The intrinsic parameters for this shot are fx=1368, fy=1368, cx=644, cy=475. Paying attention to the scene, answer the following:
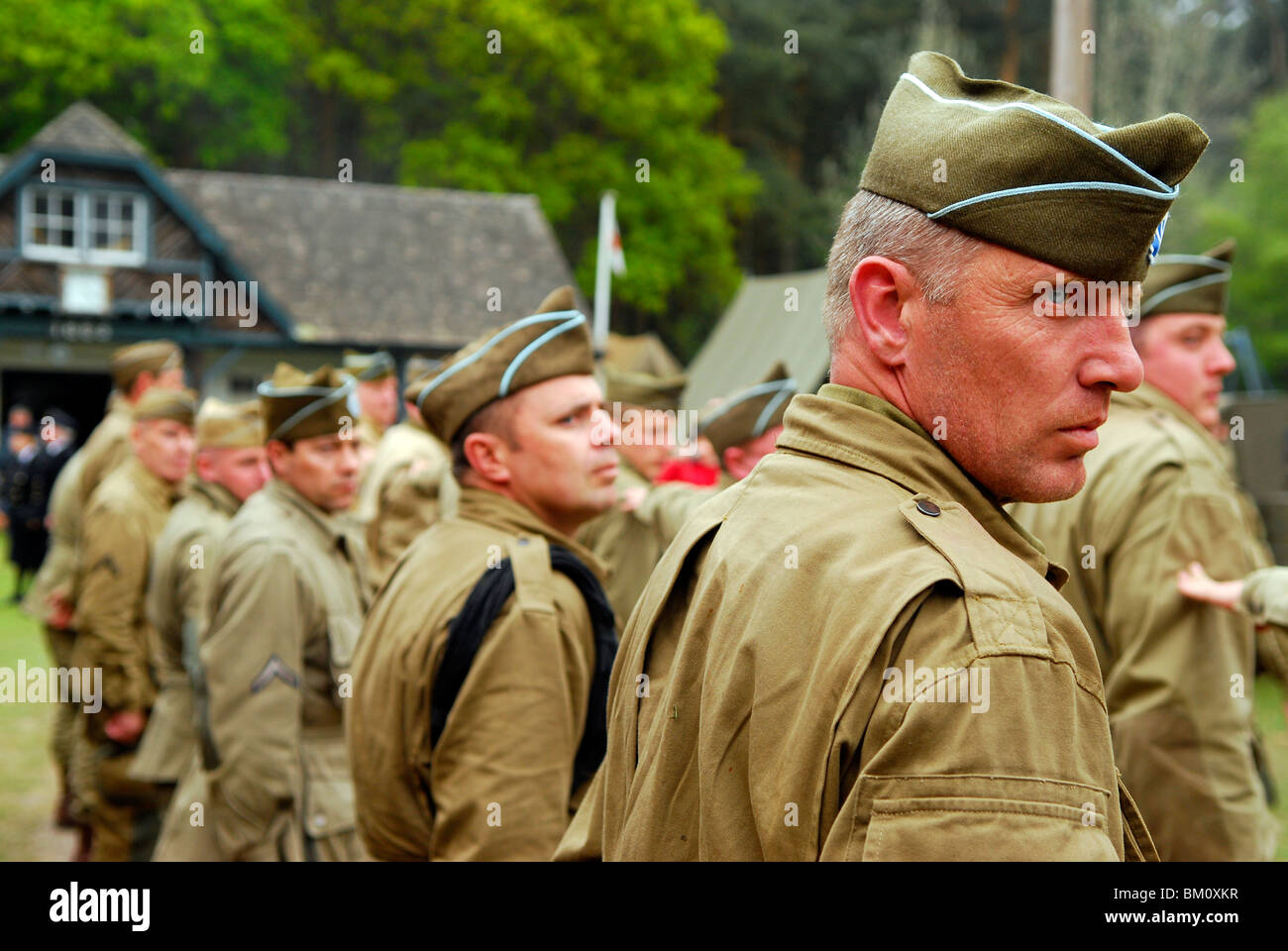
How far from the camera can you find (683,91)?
36875 millimetres

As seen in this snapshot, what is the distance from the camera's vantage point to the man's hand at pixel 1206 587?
151 inches

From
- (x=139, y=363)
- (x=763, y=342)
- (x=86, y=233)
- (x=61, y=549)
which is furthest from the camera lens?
(x=86, y=233)

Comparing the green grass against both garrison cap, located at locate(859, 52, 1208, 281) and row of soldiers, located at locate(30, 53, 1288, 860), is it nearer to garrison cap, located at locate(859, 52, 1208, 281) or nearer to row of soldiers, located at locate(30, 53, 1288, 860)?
row of soldiers, located at locate(30, 53, 1288, 860)

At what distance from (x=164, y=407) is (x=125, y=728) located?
5.57ft

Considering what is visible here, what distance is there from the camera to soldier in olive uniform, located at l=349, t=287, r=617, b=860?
121 inches

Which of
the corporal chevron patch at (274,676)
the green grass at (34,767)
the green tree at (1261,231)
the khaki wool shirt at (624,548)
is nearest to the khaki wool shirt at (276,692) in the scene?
the corporal chevron patch at (274,676)

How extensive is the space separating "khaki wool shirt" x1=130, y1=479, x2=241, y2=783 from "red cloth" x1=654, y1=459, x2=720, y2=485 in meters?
2.12

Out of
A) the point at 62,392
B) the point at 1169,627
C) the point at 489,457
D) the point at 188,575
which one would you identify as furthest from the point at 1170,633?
the point at 62,392

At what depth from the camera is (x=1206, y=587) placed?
3.87 m

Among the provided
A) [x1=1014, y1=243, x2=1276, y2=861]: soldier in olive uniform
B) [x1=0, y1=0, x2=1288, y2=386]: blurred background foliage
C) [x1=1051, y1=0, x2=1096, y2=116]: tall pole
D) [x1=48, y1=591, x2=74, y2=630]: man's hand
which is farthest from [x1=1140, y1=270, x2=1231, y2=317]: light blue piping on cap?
[x1=0, y1=0, x2=1288, y2=386]: blurred background foliage

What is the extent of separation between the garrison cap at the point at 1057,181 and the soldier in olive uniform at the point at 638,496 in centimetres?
297

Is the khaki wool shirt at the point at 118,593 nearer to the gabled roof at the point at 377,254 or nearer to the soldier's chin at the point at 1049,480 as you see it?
the soldier's chin at the point at 1049,480

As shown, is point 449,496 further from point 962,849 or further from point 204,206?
point 204,206

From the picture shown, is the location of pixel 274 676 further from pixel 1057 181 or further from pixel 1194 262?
pixel 1057 181
